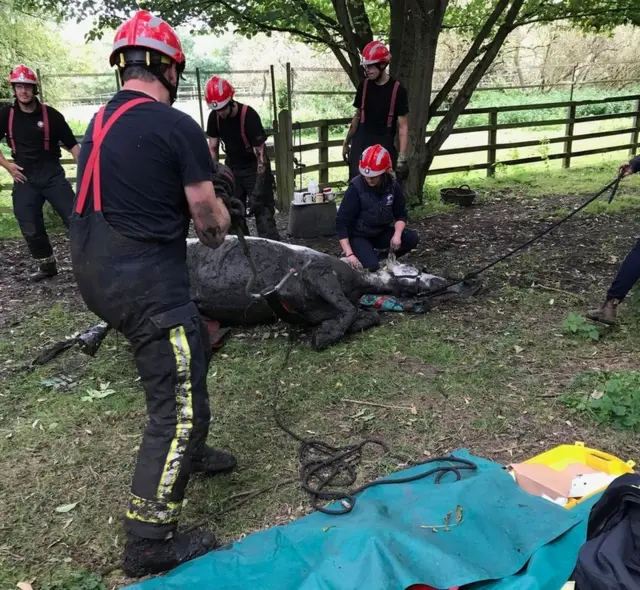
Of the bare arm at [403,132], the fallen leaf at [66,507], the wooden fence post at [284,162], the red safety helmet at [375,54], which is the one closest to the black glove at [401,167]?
the bare arm at [403,132]

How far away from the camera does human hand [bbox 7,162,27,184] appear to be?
18.3 feet

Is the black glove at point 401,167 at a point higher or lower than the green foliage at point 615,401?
higher

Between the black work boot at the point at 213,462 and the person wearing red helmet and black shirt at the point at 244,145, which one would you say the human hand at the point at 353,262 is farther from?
the black work boot at the point at 213,462

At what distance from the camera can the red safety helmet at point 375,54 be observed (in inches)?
227

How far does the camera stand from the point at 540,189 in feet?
32.3

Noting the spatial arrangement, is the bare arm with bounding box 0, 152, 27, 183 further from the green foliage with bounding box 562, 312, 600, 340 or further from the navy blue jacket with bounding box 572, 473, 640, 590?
the navy blue jacket with bounding box 572, 473, 640, 590

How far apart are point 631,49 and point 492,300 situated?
835 inches

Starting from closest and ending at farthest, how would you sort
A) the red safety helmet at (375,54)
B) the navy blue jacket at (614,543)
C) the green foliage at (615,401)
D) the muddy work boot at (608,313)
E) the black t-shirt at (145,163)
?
1. the navy blue jacket at (614,543)
2. the black t-shirt at (145,163)
3. the green foliage at (615,401)
4. the muddy work boot at (608,313)
5. the red safety helmet at (375,54)

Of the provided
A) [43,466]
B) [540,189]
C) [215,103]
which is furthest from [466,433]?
[540,189]

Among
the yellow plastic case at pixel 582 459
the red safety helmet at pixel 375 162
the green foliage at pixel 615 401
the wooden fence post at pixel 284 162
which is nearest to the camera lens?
the yellow plastic case at pixel 582 459

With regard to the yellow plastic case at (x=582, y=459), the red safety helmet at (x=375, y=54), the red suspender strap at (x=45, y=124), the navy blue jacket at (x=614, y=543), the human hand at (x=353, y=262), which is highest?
the red safety helmet at (x=375, y=54)

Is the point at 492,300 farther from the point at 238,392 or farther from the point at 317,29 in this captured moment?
the point at 317,29

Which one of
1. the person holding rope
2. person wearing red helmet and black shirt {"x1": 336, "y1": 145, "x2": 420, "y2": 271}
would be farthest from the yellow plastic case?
person wearing red helmet and black shirt {"x1": 336, "y1": 145, "x2": 420, "y2": 271}

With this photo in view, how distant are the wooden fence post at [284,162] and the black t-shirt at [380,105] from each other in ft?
8.04
